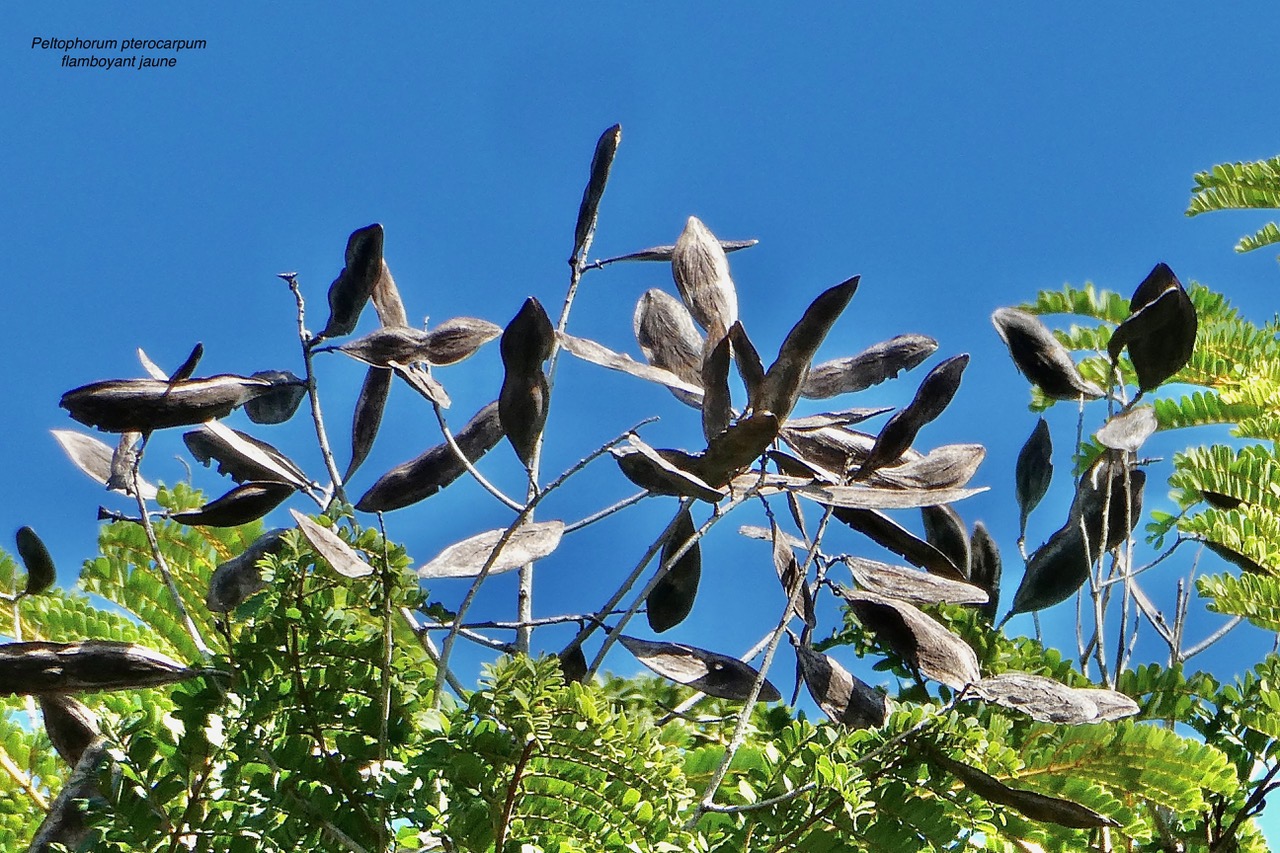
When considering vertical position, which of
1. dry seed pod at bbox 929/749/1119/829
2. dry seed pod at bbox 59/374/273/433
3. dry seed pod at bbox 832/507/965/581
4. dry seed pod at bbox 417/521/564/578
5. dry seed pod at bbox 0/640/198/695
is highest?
dry seed pod at bbox 59/374/273/433

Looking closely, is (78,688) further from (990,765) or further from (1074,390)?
(1074,390)

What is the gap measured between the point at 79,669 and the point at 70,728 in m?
0.14

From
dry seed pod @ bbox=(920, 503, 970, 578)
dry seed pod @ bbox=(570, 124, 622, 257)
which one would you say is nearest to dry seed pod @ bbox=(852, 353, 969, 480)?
dry seed pod @ bbox=(920, 503, 970, 578)

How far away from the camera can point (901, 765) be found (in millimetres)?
879

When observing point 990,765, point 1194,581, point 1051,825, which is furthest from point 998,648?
point 1194,581

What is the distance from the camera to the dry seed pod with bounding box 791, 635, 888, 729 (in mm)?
1007

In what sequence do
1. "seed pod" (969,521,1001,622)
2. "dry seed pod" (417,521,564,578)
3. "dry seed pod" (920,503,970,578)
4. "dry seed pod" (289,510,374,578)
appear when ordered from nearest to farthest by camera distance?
"dry seed pod" (289,510,374,578) < "dry seed pod" (417,521,564,578) < "dry seed pod" (920,503,970,578) < "seed pod" (969,521,1001,622)

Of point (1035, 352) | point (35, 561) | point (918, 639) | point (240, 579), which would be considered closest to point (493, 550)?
point (240, 579)

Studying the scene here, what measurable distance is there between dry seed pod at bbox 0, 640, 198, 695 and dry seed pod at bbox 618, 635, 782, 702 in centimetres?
38

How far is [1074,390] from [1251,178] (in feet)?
5.66

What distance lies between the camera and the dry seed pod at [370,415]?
1.17 m

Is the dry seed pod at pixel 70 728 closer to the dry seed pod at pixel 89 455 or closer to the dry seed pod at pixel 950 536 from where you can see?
the dry seed pod at pixel 89 455

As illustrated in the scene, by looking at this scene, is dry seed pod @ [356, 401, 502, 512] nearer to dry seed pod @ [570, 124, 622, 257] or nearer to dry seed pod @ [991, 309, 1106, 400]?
dry seed pod @ [570, 124, 622, 257]

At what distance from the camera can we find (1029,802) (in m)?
0.85
